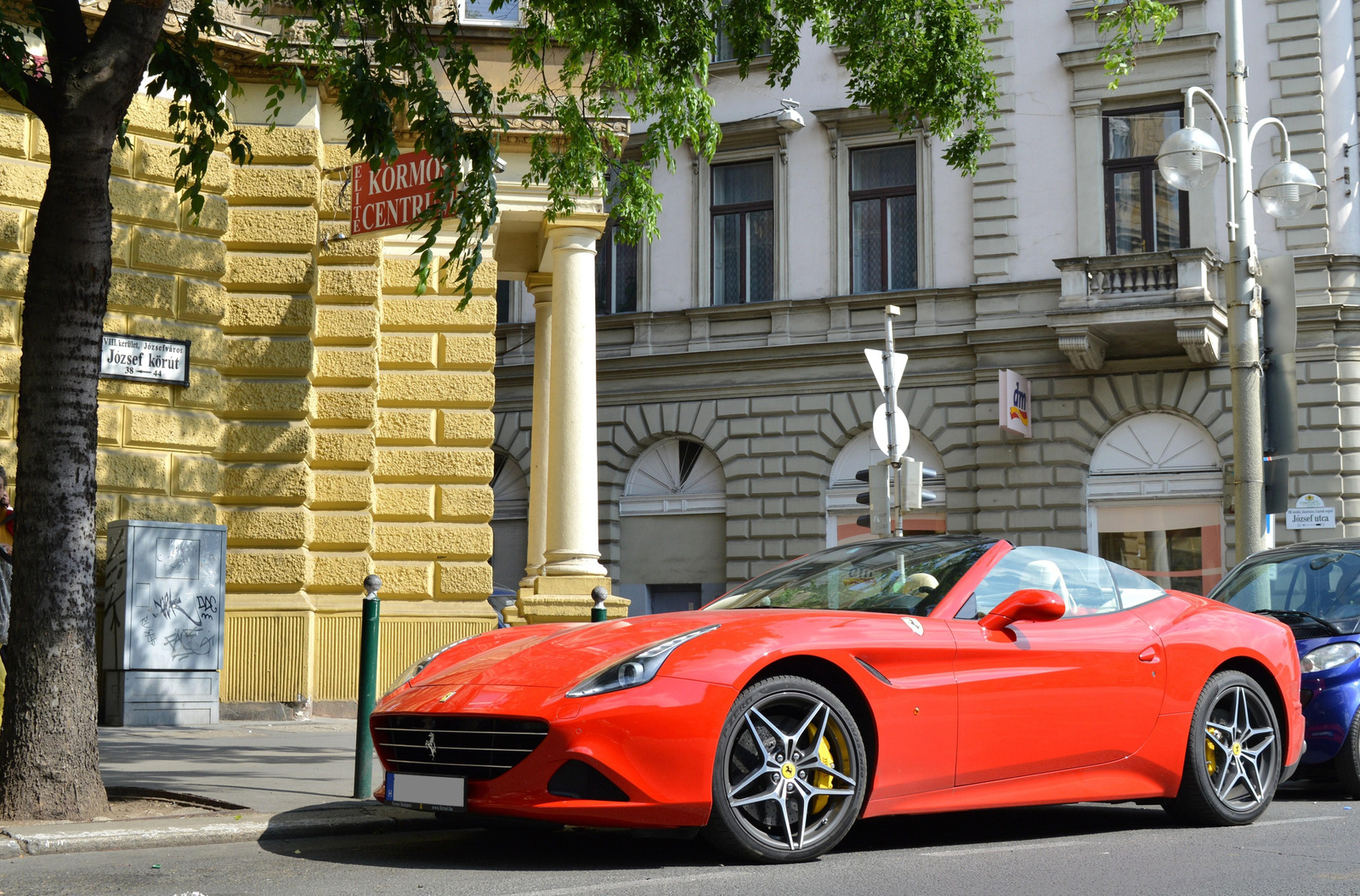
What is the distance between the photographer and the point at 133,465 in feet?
37.9

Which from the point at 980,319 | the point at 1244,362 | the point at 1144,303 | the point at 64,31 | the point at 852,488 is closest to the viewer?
the point at 64,31

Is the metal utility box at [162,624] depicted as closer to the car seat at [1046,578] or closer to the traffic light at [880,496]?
the traffic light at [880,496]

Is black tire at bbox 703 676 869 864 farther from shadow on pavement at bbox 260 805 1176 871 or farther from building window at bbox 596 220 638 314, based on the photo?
building window at bbox 596 220 638 314

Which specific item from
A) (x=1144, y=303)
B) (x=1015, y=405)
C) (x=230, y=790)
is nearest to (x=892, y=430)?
(x=230, y=790)

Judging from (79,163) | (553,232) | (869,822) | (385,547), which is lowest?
(869,822)

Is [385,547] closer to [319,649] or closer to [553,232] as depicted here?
[319,649]

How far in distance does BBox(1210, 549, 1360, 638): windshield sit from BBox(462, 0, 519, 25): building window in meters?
8.22

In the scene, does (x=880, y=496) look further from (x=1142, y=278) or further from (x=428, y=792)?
(x=1142, y=278)

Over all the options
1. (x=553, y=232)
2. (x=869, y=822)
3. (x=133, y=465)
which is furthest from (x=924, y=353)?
(x=869, y=822)

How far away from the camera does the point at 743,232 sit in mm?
26391

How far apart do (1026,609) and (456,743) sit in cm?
222

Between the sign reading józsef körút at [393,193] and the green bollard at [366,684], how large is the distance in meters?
4.99

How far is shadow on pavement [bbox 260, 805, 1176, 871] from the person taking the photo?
530 cm

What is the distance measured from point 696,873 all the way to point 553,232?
32.3 ft
